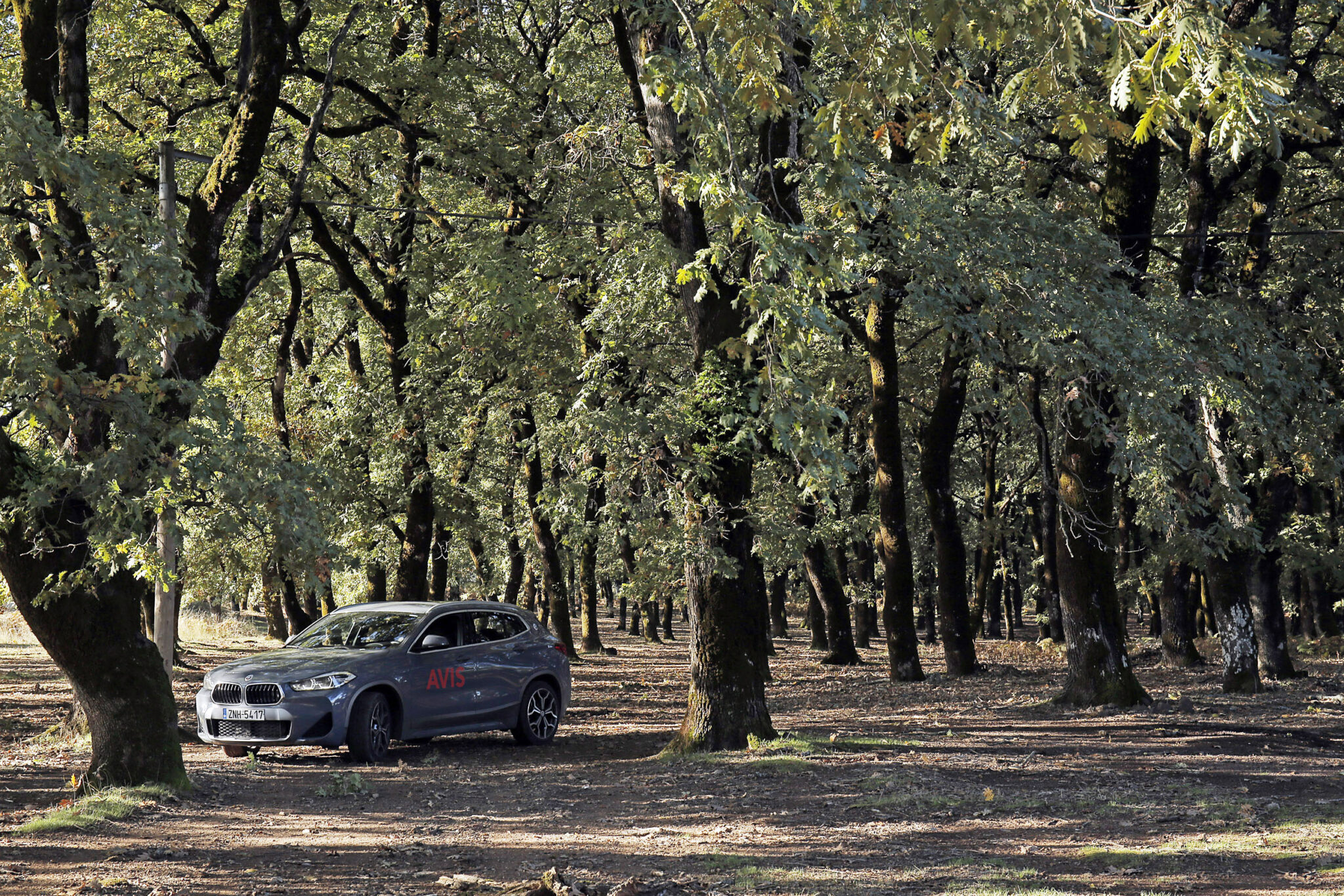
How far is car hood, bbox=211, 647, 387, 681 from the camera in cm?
1266

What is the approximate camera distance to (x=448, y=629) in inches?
560

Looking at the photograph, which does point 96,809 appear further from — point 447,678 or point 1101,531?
point 1101,531

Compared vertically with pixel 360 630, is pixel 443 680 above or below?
below

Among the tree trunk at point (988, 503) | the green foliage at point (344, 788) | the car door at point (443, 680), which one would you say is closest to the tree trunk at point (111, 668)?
the green foliage at point (344, 788)

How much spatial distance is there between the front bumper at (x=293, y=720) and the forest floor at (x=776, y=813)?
1.00 feet

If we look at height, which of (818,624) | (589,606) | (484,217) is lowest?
(818,624)

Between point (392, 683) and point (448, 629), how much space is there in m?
1.31

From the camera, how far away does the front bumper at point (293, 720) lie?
12391 mm

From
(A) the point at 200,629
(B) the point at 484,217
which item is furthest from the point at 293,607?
(B) the point at 484,217

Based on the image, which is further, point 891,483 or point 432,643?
point 891,483

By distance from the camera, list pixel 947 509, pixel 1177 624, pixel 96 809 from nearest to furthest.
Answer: pixel 96 809 → pixel 947 509 → pixel 1177 624

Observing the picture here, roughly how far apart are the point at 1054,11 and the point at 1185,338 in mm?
8321

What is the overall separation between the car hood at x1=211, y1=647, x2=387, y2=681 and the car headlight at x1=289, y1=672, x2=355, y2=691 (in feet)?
0.14

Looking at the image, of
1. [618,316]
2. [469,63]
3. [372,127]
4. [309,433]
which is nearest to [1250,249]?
[618,316]
